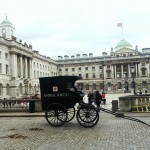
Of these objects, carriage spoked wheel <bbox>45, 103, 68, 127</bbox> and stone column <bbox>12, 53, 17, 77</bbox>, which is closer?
carriage spoked wheel <bbox>45, 103, 68, 127</bbox>

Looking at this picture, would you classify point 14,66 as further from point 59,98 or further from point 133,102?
point 59,98

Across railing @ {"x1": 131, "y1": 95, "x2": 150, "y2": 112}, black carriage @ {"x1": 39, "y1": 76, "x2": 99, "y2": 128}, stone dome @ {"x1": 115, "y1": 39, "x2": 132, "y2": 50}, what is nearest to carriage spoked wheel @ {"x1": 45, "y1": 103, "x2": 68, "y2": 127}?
black carriage @ {"x1": 39, "y1": 76, "x2": 99, "y2": 128}

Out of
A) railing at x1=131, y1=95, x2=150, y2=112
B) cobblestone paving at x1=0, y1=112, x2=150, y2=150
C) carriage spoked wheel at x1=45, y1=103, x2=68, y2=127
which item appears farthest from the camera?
railing at x1=131, y1=95, x2=150, y2=112

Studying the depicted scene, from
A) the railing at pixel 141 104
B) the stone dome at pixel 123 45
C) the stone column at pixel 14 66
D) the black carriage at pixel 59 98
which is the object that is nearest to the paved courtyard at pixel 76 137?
the black carriage at pixel 59 98

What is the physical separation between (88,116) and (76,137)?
9.44 ft

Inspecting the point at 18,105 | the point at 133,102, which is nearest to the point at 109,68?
the point at 18,105

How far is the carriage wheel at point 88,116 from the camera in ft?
47.9

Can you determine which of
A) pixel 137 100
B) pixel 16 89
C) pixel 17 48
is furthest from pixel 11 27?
pixel 137 100

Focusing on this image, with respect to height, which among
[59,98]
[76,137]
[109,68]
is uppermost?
[109,68]

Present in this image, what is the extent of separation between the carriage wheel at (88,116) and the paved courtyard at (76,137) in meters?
0.29

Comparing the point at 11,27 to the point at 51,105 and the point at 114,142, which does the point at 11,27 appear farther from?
the point at 114,142

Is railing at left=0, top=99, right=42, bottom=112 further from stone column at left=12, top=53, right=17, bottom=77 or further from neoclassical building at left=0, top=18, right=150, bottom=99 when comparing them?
neoclassical building at left=0, top=18, right=150, bottom=99

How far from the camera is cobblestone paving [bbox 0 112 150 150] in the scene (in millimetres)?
10273

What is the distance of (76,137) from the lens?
11977 millimetres
